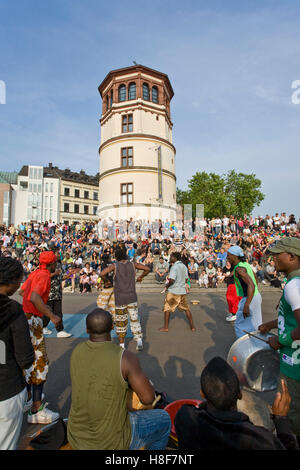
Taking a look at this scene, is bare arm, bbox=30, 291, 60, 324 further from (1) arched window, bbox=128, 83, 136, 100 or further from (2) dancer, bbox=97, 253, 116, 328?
(1) arched window, bbox=128, 83, 136, 100

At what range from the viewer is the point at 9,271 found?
2.38 m

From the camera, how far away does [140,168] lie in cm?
2828

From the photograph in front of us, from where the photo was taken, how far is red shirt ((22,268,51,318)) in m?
3.71

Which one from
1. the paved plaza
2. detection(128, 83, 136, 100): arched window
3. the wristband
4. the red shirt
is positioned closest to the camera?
the wristband

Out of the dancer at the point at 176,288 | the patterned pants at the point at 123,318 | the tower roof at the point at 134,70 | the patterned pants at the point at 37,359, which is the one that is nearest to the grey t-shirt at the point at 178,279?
the dancer at the point at 176,288

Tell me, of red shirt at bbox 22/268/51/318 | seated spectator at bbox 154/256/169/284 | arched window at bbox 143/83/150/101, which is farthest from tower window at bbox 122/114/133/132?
red shirt at bbox 22/268/51/318

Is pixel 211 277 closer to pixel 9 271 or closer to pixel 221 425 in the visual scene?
pixel 9 271

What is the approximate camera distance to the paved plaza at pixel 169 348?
4.01 m

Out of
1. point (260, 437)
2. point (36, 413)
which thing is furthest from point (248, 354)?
point (36, 413)

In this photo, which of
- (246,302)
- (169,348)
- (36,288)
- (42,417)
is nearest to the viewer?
(42,417)

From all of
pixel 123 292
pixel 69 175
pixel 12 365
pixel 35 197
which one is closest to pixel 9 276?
pixel 12 365

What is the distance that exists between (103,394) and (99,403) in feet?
0.24

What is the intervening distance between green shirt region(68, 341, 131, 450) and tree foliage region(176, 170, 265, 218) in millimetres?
42390

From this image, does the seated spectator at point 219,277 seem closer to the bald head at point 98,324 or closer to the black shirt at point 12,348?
the bald head at point 98,324
